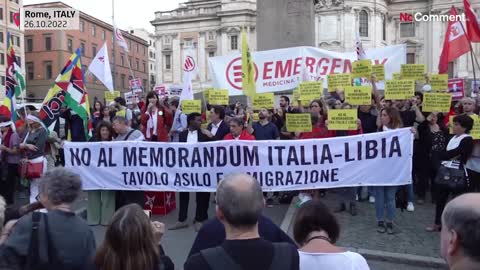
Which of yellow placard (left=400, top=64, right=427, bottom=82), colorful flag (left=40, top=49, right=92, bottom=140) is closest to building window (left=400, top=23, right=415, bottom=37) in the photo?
yellow placard (left=400, top=64, right=427, bottom=82)

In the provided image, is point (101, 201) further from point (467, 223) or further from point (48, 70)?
point (48, 70)

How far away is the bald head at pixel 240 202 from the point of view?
98.4 inches

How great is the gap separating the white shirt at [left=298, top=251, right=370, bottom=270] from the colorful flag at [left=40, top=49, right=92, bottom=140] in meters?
7.57

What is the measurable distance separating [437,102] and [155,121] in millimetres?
5257

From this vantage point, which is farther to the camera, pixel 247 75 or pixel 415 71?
pixel 415 71

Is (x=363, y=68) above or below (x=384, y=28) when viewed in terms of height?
below

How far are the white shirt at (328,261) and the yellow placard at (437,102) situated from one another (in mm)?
6001

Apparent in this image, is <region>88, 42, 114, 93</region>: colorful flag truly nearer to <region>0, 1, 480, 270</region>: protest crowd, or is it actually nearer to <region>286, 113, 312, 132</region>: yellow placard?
<region>0, 1, 480, 270</region>: protest crowd

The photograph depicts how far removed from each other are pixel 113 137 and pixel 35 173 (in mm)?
1577

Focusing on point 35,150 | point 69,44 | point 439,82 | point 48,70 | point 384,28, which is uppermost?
point 384,28

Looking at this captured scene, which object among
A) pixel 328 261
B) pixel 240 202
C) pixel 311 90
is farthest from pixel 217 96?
pixel 240 202

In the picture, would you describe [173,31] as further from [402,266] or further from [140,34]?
[402,266]

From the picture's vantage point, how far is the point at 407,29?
7562 centimetres

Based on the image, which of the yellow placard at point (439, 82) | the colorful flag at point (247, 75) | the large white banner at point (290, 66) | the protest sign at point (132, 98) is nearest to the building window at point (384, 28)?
the protest sign at point (132, 98)
